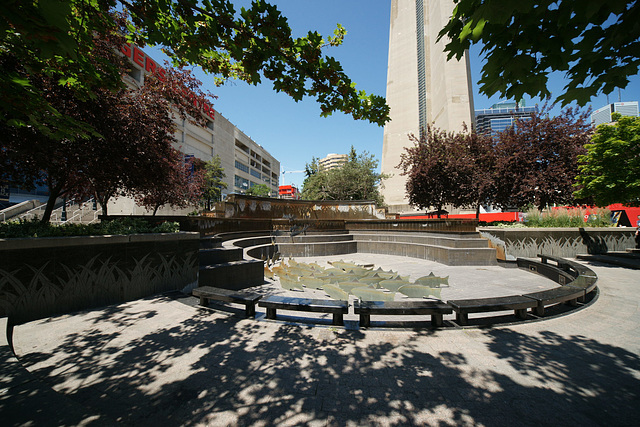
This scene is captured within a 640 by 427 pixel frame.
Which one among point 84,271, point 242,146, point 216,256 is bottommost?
point 216,256

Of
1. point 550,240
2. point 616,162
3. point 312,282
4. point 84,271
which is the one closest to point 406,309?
point 312,282

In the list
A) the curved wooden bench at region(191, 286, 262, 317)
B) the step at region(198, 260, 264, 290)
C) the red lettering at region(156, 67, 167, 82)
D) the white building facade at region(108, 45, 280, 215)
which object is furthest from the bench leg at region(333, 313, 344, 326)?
the white building facade at region(108, 45, 280, 215)

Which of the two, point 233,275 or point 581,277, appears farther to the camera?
point 233,275

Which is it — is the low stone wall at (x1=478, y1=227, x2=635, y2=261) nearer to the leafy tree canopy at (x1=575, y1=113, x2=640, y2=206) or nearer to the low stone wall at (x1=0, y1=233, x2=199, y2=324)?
the leafy tree canopy at (x1=575, y1=113, x2=640, y2=206)

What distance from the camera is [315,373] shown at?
276 cm

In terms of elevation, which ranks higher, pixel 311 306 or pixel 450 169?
pixel 450 169

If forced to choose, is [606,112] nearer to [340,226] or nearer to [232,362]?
[340,226]

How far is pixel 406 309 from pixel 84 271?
6.04 m

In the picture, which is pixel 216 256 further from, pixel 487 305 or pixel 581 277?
pixel 581 277

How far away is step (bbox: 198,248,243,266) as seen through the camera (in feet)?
24.1

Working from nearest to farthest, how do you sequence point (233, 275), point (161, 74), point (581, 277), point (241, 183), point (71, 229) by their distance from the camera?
point (71, 229)
point (581, 277)
point (233, 275)
point (161, 74)
point (241, 183)

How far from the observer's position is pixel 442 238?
11.8 meters

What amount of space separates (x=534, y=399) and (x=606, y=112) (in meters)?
285

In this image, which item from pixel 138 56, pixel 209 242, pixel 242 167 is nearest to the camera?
pixel 209 242
